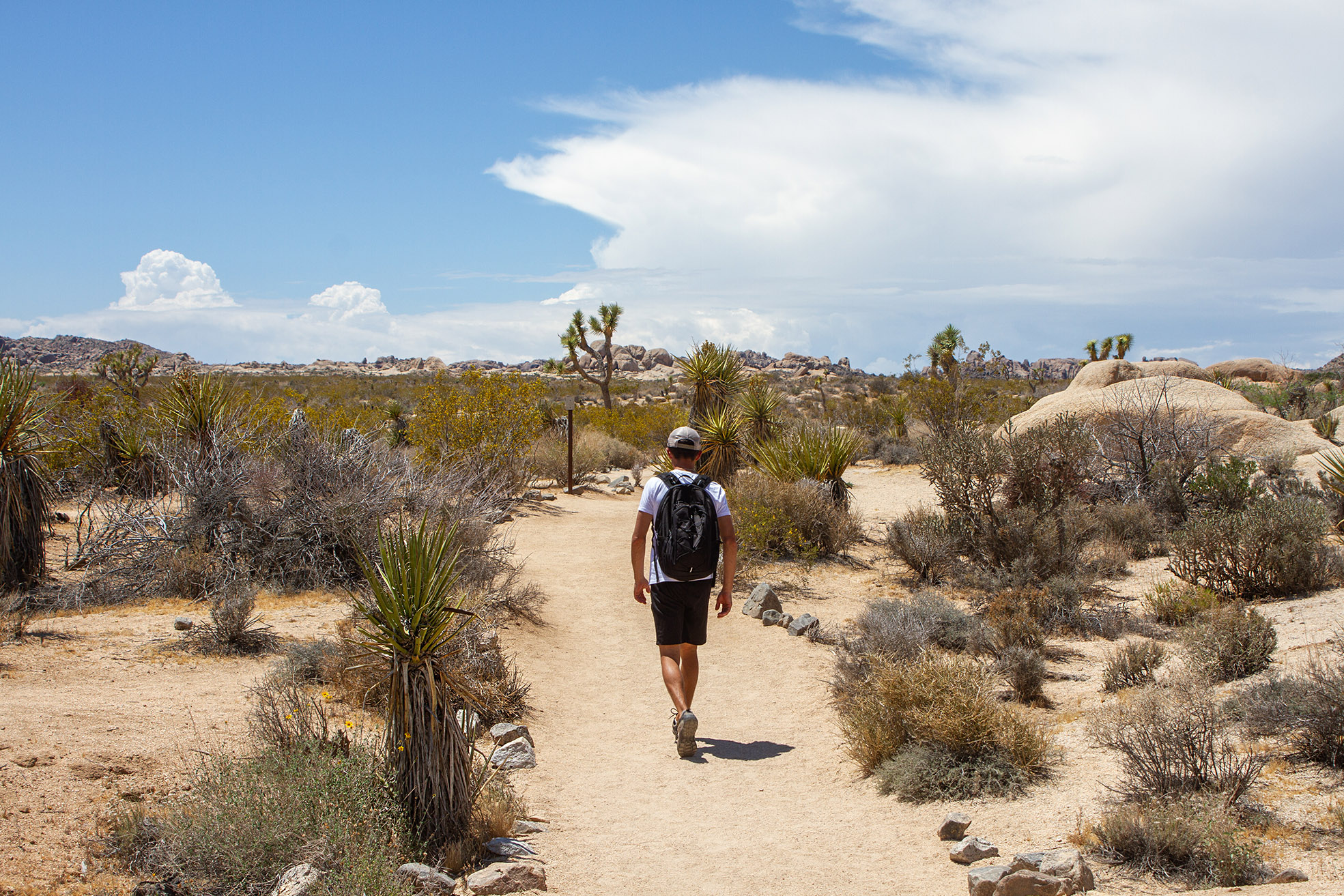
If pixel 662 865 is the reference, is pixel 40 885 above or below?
above

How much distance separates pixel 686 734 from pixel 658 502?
1.66 metres

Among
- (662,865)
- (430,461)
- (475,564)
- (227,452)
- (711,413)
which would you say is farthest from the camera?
(711,413)

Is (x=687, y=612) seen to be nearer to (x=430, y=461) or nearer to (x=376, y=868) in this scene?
(x=376, y=868)

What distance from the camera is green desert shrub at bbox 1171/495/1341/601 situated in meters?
7.96

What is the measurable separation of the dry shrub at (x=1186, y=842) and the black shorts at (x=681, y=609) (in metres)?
2.68

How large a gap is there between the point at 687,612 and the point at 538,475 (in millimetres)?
13964

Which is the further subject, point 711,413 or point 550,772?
point 711,413

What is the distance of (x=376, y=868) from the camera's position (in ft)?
11.4

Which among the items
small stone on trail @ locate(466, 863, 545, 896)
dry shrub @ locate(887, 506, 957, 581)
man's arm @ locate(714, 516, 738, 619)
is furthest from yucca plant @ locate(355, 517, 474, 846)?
dry shrub @ locate(887, 506, 957, 581)

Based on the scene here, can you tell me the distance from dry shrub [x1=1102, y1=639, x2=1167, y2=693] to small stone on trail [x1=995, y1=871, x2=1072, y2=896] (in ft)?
10.6

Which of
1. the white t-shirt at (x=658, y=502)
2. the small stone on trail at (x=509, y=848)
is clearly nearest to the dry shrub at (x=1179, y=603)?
the white t-shirt at (x=658, y=502)

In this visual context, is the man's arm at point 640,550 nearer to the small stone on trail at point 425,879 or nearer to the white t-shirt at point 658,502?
the white t-shirt at point 658,502

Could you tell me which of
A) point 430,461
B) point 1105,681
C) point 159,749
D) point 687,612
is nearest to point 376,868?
point 159,749

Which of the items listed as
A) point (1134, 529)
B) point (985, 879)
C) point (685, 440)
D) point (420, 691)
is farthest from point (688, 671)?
point (1134, 529)
